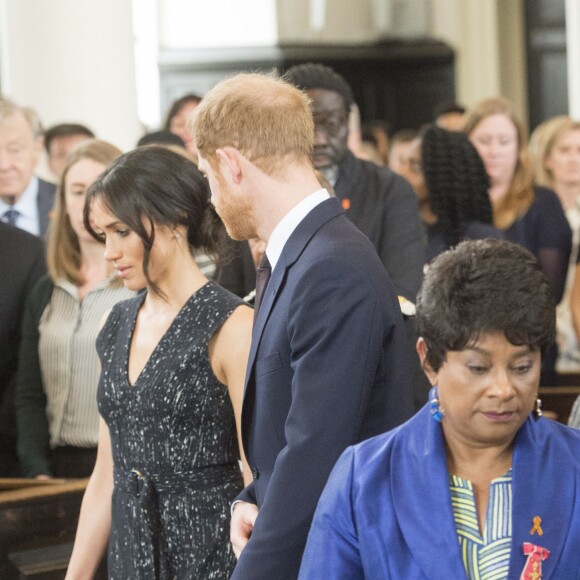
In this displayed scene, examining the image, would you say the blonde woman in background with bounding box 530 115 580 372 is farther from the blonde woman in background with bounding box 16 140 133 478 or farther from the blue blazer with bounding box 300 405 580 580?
the blue blazer with bounding box 300 405 580 580

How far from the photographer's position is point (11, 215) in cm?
636

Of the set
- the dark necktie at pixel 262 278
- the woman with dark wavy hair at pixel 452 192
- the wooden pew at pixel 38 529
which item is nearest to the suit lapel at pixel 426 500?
the dark necktie at pixel 262 278

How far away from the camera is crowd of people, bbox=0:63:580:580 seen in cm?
203

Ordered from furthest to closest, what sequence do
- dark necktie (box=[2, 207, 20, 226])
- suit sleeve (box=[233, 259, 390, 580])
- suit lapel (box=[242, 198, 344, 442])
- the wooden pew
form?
dark necktie (box=[2, 207, 20, 226]), the wooden pew, suit lapel (box=[242, 198, 344, 442]), suit sleeve (box=[233, 259, 390, 580])

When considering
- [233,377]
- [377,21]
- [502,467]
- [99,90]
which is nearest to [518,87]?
[377,21]

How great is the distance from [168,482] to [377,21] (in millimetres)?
11105

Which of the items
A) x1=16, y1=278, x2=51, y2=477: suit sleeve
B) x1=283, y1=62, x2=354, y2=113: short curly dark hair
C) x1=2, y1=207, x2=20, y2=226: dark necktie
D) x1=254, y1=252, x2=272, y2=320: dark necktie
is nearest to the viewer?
x1=254, y1=252, x2=272, y2=320: dark necktie

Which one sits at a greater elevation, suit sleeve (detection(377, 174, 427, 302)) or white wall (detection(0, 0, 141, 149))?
white wall (detection(0, 0, 141, 149))

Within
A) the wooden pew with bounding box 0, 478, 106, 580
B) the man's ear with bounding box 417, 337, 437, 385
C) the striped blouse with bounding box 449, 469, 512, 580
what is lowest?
the wooden pew with bounding box 0, 478, 106, 580

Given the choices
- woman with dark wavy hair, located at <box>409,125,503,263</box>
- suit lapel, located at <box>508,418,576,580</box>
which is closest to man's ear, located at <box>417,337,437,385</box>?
suit lapel, located at <box>508,418,576,580</box>

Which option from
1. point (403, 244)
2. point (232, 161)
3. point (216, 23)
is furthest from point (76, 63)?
point (232, 161)

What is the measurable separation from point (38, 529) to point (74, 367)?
79cm

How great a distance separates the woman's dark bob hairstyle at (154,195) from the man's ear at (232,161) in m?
0.62

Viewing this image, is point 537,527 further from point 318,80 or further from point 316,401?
point 318,80
